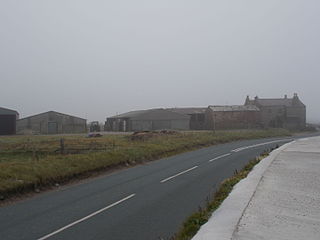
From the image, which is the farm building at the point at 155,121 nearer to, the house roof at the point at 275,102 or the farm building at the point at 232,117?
the farm building at the point at 232,117

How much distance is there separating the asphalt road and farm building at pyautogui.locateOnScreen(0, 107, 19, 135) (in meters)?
60.9

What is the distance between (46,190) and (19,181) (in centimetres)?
100

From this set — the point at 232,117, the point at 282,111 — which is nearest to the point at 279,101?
the point at 282,111

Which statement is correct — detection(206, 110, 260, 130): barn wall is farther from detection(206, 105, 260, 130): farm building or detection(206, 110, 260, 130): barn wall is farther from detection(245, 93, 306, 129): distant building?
detection(245, 93, 306, 129): distant building

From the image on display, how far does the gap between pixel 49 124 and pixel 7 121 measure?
34.1 ft

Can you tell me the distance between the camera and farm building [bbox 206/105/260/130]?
8525 centimetres

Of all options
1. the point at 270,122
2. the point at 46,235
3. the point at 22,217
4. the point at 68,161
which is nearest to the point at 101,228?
the point at 46,235

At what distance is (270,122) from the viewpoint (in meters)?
87.8

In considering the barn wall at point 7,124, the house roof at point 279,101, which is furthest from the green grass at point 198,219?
the house roof at point 279,101

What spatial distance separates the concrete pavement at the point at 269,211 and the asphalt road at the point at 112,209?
998mm

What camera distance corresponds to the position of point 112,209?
1001 centimetres

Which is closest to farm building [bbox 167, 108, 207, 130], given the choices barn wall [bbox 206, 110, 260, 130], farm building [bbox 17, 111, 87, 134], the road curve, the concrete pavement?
barn wall [bbox 206, 110, 260, 130]

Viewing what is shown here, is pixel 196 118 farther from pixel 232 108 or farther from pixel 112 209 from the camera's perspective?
pixel 112 209

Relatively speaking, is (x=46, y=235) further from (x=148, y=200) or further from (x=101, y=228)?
(x=148, y=200)
